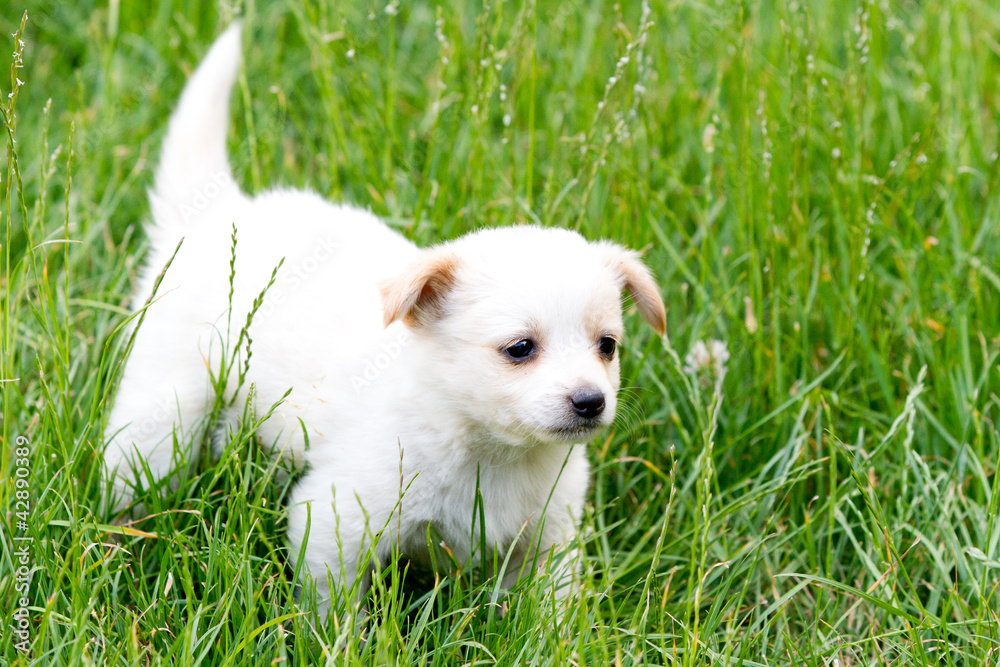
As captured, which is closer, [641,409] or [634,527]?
[634,527]

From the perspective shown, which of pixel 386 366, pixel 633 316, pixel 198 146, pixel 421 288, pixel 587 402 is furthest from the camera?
pixel 633 316

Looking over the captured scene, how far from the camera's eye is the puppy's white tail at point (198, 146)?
10.5 feet

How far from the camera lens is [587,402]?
2.31m

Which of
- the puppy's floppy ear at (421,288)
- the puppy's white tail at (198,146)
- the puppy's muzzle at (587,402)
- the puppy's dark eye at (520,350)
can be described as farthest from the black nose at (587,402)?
the puppy's white tail at (198,146)

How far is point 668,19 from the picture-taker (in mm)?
4602

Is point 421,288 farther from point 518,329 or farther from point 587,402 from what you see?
point 587,402

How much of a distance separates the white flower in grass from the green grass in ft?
0.14

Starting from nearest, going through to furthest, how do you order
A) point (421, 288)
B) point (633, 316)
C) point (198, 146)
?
point (421, 288) → point (198, 146) → point (633, 316)

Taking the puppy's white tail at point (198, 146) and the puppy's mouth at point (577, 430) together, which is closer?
the puppy's mouth at point (577, 430)

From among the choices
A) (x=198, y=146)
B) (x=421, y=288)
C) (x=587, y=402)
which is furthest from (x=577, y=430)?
(x=198, y=146)

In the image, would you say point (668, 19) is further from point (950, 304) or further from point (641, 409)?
point (641, 409)

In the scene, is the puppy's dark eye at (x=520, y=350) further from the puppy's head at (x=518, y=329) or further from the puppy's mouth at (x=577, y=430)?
the puppy's mouth at (x=577, y=430)

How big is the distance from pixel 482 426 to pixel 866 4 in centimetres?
196

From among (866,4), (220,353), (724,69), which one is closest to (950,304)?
(866,4)
